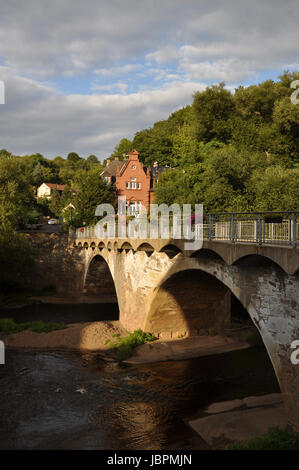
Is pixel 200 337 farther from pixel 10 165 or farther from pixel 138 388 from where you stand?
pixel 10 165

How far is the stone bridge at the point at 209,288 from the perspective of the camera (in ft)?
44.8

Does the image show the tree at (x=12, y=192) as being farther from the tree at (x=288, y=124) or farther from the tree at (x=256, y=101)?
the tree at (x=288, y=124)

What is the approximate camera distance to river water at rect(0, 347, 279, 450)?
1577cm

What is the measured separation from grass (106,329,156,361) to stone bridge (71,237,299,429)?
2.28 feet

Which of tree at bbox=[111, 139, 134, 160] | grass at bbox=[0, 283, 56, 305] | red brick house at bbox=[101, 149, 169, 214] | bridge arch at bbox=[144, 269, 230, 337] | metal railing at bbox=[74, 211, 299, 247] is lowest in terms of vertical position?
grass at bbox=[0, 283, 56, 305]

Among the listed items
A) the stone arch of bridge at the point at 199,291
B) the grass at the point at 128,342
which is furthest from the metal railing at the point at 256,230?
the grass at the point at 128,342

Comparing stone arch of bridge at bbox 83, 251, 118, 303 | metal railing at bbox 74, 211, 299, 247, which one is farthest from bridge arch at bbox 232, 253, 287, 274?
stone arch of bridge at bbox 83, 251, 118, 303

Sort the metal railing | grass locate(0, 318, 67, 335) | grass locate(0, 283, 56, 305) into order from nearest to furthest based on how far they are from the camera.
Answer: the metal railing < grass locate(0, 318, 67, 335) < grass locate(0, 283, 56, 305)

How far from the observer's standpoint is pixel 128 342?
1074 inches

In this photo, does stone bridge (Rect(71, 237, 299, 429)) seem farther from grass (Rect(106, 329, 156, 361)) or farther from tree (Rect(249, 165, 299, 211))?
tree (Rect(249, 165, 299, 211))

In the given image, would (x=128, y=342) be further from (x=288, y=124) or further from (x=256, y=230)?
(x=288, y=124)

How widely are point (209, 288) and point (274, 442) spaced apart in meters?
14.0

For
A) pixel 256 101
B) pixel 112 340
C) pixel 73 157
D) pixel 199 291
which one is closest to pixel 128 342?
pixel 112 340

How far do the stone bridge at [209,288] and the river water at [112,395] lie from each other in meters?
3.80
